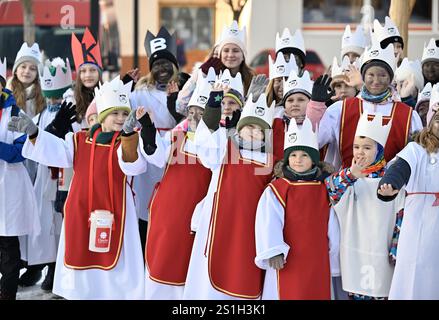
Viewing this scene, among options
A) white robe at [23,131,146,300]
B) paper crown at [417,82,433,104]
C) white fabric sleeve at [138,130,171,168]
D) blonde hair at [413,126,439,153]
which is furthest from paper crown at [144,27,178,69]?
blonde hair at [413,126,439,153]

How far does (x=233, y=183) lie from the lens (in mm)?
5367

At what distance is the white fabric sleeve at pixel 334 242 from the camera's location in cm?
527

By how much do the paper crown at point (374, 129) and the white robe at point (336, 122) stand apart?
36cm

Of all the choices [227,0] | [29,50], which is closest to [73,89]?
[29,50]

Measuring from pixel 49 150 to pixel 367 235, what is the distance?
86.3 inches

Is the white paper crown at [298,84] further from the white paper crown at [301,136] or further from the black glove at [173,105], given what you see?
the black glove at [173,105]

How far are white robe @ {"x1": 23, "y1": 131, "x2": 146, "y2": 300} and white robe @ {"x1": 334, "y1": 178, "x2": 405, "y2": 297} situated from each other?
4.91 feet

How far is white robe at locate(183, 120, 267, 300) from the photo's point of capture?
535 centimetres

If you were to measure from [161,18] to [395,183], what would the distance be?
66.4ft

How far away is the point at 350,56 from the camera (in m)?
7.54

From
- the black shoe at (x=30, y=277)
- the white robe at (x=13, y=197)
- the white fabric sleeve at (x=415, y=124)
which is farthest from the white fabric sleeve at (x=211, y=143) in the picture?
the black shoe at (x=30, y=277)

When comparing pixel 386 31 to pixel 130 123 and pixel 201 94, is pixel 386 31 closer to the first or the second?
pixel 201 94

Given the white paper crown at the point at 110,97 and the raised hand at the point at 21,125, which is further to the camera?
the white paper crown at the point at 110,97

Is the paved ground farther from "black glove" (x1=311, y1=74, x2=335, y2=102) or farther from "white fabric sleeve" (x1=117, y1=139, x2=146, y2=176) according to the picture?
"black glove" (x1=311, y1=74, x2=335, y2=102)
